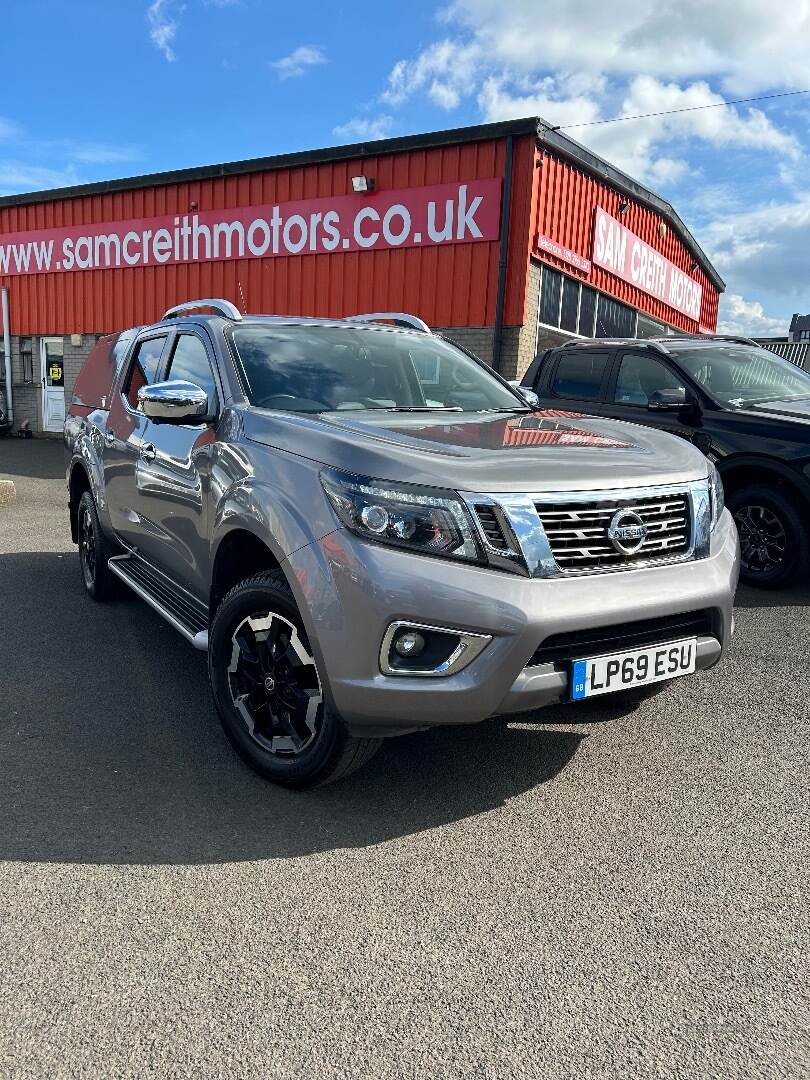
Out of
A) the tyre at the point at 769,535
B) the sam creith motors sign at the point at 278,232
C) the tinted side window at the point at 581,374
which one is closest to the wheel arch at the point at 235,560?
the tyre at the point at 769,535

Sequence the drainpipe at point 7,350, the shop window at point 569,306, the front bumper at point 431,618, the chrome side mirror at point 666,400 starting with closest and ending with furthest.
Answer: the front bumper at point 431,618 → the chrome side mirror at point 666,400 → the shop window at point 569,306 → the drainpipe at point 7,350

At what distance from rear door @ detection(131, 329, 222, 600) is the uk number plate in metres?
1.66

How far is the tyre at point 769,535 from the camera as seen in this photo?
571 cm

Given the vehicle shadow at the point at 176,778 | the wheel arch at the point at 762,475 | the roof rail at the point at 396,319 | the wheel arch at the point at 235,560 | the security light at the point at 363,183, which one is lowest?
the vehicle shadow at the point at 176,778

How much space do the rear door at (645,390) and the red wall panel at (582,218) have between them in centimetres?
634

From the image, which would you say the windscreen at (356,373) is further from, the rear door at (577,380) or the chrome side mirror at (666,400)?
the rear door at (577,380)

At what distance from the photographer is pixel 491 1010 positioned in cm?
196

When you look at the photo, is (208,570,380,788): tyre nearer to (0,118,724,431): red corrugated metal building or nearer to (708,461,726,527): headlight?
(708,461,726,527): headlight

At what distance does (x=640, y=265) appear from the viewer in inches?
687

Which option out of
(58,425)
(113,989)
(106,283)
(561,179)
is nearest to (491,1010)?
(113,989)

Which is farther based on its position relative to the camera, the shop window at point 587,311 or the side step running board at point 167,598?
the shop window at point 587,311

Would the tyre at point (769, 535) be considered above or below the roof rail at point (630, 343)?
below

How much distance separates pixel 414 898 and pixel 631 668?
1000 mm

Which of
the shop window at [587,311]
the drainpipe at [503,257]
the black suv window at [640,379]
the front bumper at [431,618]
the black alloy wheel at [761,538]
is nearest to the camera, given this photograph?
the front bumper at [431,618]
